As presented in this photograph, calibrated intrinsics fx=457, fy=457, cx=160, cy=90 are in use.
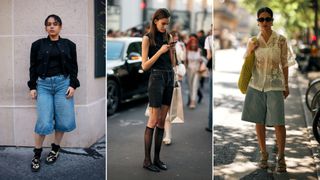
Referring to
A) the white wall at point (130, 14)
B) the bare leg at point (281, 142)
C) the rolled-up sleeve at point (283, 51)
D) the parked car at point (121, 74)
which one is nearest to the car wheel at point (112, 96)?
the parked car at point (121, 74)

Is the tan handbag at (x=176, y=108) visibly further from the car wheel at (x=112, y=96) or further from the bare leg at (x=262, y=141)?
the car wheel at (x=112, y=96)

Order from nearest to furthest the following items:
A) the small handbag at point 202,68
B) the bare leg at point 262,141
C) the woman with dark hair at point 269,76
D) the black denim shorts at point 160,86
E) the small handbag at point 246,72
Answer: the black denim shorts at point 160,86
the woman with dark hair at point 269,76
the small handbag at point 246,72
the bare leg at point 262,141
the small handbag at point 202,68

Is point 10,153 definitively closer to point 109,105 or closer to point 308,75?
point 109,105

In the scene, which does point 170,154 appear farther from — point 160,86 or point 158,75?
point 158,75

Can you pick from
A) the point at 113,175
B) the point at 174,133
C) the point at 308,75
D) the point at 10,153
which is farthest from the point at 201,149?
the point at 308,75

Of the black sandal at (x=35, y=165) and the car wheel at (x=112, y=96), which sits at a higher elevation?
the car wheel at (x=112, y=96)

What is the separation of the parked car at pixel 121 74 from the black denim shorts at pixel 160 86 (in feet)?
7.47

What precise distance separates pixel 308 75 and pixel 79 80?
44.2 ft

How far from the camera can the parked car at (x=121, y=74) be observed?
7.09m

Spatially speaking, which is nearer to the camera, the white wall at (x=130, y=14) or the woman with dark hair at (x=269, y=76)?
the woman with dark hair at (x=269, y=76)

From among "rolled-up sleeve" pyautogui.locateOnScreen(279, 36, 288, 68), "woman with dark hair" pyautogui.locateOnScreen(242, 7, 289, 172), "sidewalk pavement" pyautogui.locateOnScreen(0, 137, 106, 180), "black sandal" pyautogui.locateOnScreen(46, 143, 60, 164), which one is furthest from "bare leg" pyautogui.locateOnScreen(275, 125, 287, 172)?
"black sandal" pyautogui.locateOnScreen(46, 143, 60, 164)

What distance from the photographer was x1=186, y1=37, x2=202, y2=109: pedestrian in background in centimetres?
748

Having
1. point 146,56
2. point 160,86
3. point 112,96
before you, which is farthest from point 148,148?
point 112,96

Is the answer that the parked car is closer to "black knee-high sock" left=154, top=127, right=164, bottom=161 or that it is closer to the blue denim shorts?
the blue denim shorts
